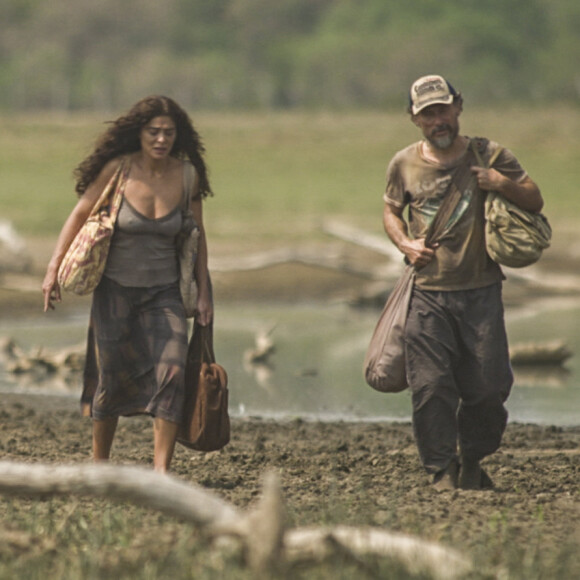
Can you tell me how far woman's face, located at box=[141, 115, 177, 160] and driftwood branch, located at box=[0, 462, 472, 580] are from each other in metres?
2.13

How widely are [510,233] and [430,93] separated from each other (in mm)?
696

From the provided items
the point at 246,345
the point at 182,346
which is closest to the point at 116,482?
the point at 182,346

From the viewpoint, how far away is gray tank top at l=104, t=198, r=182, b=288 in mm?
6949

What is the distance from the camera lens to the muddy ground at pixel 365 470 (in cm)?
582

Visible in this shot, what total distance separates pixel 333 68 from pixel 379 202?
338 ft

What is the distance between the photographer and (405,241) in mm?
6824

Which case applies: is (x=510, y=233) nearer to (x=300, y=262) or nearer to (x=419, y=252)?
(x=419, y=252)

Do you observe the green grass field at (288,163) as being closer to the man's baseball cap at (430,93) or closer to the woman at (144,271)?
the woman at (144,271)

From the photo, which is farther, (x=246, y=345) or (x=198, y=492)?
(x=246, y=345)

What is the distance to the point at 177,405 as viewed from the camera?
6961 mm

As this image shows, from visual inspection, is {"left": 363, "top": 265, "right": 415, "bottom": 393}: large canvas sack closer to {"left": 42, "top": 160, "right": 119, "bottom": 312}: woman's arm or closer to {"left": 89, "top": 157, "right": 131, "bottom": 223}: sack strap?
{"left": 89, "top": 157, "right": 131, "bottom": 223}: sack strap

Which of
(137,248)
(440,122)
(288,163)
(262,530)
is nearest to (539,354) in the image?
(440,122)

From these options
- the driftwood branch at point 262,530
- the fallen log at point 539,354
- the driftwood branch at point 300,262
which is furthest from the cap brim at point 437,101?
the driftwood branch at point 300,262

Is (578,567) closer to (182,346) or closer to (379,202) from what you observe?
(182,346)
